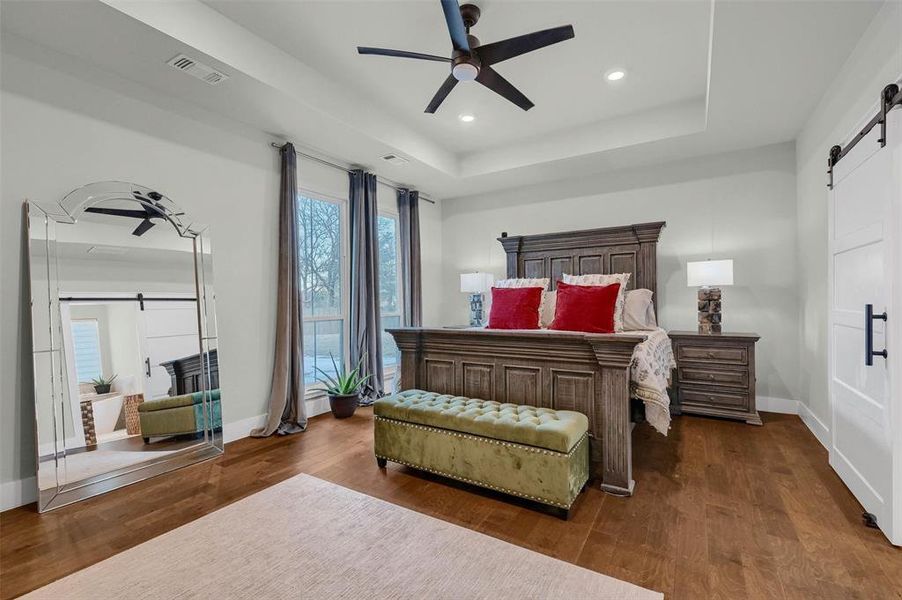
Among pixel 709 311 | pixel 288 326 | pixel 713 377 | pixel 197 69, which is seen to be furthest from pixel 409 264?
pixel 713 377

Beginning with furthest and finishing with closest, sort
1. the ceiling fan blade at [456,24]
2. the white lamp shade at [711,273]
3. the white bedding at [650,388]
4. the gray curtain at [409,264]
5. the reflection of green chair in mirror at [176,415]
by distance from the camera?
1. the gray curtain at [409,264]
2. the white lamp shade at [711,273]
3. the reflection of green chair in mirror at [176,415]
4. the white bedding at [650,388]
5. the ceiling fan blade at [456,24]

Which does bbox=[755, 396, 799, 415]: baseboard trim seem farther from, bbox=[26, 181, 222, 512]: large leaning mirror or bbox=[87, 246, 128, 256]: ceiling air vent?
bbox=[87, 246, 128, 256]: ceiling air vent

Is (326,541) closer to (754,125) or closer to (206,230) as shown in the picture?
(206,230)

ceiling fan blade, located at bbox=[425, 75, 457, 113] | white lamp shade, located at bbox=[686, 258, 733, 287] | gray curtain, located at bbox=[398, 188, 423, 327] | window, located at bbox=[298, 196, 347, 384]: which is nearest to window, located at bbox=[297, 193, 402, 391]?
window, located at bbox=[298, 196, 347, 384]

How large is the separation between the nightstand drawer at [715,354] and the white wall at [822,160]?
53 centimetres

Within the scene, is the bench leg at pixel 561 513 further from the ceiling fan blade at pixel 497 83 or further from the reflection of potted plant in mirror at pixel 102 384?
the reflection of potted plant in mirror at pixel 102 384

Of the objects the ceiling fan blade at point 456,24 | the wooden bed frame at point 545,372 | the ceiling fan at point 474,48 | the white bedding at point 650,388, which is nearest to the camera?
the ceiling fan blade at point 456,24

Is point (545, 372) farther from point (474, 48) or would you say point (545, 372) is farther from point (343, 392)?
point (343, 392)

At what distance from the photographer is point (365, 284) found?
4609 mm

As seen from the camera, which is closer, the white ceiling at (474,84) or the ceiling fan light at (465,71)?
the white ceiling at (474,84)

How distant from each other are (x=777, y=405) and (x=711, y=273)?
5.00 feet

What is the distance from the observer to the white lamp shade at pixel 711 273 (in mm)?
3902

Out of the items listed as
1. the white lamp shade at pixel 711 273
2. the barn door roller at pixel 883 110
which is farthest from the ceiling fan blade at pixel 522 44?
the white lamp shade at pixel 711 273

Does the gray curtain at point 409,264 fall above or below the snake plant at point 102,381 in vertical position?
above
